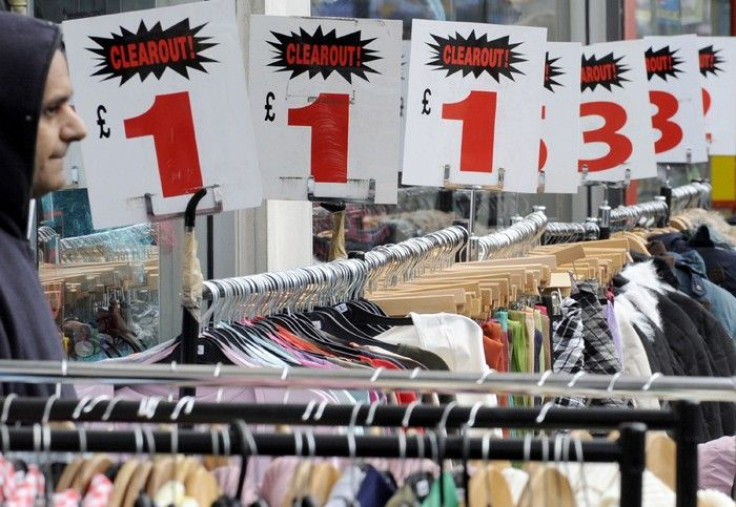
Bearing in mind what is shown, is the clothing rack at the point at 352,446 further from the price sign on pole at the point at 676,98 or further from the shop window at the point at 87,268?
the price sign on pole at the point at 676,98

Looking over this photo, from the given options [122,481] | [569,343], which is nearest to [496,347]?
[569,343]

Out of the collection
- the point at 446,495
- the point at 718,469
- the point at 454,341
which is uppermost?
the point at 454,341

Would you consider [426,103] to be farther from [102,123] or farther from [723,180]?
[723,180]

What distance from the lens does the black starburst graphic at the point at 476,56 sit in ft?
14.6

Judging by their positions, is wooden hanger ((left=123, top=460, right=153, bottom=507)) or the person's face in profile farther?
the person's face in profile

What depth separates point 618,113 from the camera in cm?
599

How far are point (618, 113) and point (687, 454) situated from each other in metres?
4.55

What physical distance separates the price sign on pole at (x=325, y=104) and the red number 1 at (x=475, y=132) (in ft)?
2.43

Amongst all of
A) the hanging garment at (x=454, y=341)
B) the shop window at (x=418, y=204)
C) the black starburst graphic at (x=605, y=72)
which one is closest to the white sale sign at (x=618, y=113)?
the black starburst graphic at (x=605, y=72)

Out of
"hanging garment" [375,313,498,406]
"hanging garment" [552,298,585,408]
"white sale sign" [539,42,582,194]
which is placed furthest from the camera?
"white sale sign" [539,42,582,194]

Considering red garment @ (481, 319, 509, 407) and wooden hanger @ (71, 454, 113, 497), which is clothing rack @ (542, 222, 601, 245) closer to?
red garment @ (481, 319, 509, 407)

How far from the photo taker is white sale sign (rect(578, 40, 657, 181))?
596 cm

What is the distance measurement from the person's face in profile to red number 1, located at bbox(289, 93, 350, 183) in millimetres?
1503

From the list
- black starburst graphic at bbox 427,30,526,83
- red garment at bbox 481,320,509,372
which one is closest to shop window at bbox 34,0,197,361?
black starburst graphic at bbox 427,30,526,83
